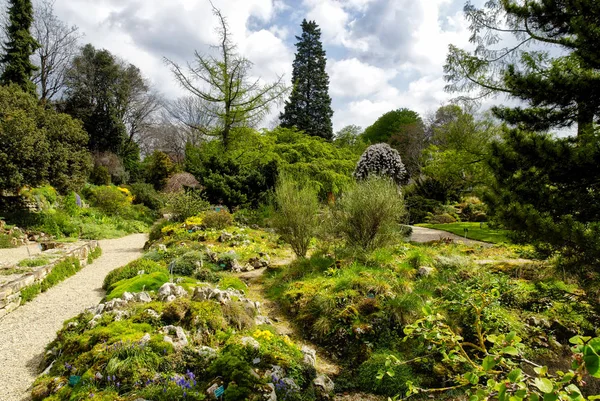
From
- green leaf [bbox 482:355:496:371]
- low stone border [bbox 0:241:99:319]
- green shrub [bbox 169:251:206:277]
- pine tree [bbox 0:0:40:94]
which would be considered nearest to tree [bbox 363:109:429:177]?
green shrub [bbox 169:251:206:277]

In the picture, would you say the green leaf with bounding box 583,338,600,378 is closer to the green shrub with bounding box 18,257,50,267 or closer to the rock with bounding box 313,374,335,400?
the rock with bounding box 313,374,335,400

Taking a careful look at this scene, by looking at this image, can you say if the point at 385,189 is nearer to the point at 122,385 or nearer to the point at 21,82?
the point at 122,385

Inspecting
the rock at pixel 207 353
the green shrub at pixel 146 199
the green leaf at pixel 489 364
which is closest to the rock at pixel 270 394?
the rock at pixel 207 353

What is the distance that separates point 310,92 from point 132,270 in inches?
870

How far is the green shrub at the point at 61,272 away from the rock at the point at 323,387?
5.83 meters

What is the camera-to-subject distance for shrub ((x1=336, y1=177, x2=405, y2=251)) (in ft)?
21.9

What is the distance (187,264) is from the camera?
6902 millimetres

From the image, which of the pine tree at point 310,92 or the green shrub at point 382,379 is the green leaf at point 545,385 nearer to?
the green shrub at point 382,379

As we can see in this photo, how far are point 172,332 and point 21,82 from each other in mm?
21379

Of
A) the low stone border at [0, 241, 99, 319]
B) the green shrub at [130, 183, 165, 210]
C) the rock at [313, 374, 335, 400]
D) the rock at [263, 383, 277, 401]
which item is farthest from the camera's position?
the green shrub at [130, 183, 165, 210]

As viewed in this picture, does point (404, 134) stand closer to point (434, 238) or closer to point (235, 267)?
point (434, 238)

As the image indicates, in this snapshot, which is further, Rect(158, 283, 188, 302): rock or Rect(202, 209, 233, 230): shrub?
Rect(202, 209, 233, 230): shrub

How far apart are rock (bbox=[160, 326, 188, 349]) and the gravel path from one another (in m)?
1.34

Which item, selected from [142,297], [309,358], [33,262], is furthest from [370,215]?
[33,262]
